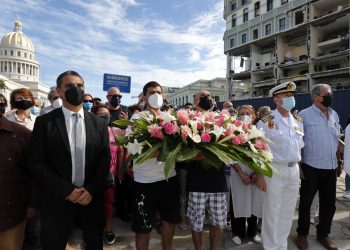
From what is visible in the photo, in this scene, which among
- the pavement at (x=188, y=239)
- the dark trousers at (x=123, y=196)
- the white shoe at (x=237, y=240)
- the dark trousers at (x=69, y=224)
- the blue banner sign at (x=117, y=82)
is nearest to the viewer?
the dark trousers at (x=69, y=224)

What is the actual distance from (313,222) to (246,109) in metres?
2.09

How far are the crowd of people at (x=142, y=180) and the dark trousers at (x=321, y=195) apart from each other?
0.5 inches

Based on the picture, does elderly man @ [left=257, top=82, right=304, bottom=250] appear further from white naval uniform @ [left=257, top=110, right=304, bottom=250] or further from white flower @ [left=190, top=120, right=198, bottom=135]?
white flower @ [left=190, top=120, right=198, bottom=135]

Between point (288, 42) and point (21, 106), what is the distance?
3688cm

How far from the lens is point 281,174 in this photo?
3531 millimetres

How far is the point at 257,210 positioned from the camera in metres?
4.02

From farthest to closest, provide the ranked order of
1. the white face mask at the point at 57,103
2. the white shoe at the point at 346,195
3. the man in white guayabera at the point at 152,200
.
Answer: the white shoe at the point at 346,195, the white face mask at the point at 57,103, the man in white guayabera at the point at 152,200

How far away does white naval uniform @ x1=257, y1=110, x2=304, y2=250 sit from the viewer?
354 centimetres

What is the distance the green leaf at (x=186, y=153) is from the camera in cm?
245

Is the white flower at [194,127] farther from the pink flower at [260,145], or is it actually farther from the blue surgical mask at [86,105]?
the blue surgical mask at [86,105]

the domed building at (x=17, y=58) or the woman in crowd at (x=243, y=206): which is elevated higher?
the domed building at (x=17, y=58)

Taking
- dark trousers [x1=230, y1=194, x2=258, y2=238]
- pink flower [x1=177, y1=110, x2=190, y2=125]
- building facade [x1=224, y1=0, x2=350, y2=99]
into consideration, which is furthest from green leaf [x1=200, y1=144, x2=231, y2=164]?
building facade [x1=224, y1=0, x2=350, y2=99]

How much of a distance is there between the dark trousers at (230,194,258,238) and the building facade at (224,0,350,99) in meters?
28.9

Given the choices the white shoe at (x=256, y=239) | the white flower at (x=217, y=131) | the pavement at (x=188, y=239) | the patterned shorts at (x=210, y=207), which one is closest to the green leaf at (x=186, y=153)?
the white flower at (x=217, y=131)
